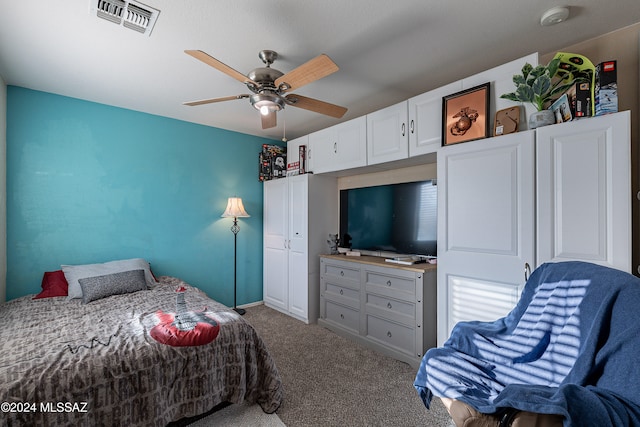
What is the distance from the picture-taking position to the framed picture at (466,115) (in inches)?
83.0

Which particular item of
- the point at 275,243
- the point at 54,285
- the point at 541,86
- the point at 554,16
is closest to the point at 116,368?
the point at 54,285

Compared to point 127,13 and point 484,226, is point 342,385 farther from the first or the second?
point 127,13

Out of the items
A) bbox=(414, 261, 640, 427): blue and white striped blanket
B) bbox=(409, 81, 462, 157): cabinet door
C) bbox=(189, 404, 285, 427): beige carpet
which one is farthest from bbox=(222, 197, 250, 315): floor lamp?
bbox=(414, 261, 640, 427): blue and white striped blanket

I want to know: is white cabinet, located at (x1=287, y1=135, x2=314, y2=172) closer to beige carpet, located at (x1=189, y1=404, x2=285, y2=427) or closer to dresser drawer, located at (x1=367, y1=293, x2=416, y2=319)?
dresser drawer, located at (x1=367, y1=293, x2=416, y2=319)

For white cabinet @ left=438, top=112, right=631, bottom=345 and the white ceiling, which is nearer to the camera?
white cabinet @ left=438, top=112, right=631, bottom=345

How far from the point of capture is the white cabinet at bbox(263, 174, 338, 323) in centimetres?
358

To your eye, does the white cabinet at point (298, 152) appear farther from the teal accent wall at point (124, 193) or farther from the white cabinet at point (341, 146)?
the teal accent wall at point (124, 193)

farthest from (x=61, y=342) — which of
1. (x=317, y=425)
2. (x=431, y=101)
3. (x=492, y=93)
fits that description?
(x=492, y=93)

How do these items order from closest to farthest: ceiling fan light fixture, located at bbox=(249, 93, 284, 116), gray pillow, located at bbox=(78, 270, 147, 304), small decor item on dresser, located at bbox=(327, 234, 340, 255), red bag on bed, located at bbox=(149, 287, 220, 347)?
red bag on bed, located at bbox=(149, 287, 220, 347) < ceiling fan light fixture, located at bbox=(249, 93, 284, 116) < gray pillow, located at bbox=(78, 270, 147, 304) < small decor item on dresser, located at bbox=(327, 234, 340, 255)

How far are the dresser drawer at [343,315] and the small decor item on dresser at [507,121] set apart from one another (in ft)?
6.87

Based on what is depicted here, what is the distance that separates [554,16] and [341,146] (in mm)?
1988

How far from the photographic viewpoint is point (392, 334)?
2.72 m

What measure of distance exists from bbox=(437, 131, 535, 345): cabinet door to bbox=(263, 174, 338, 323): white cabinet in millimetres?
1664

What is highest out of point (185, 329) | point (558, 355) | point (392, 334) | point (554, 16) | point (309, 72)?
point (554, 16)
